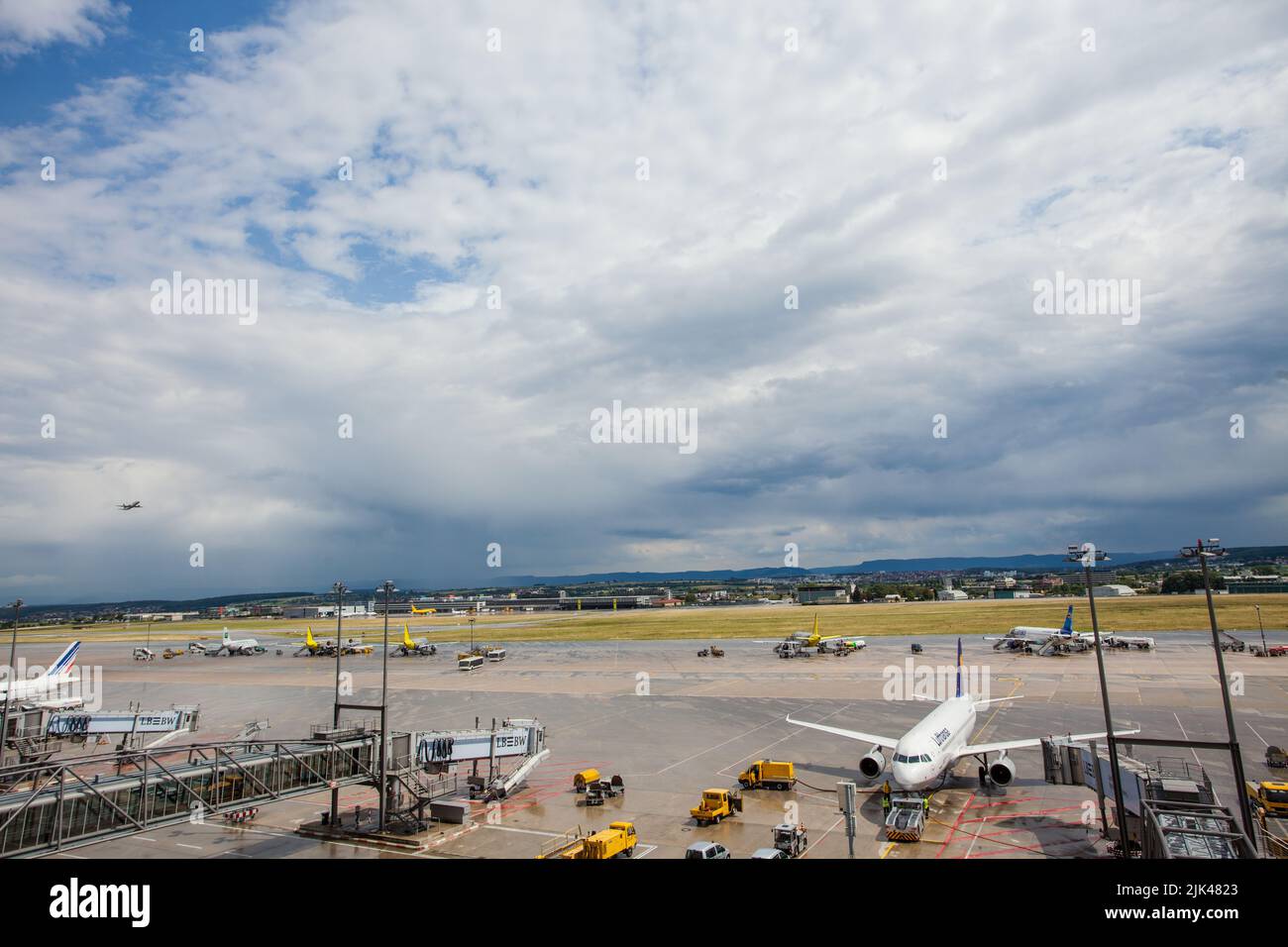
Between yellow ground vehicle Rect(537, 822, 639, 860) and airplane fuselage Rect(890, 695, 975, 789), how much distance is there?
1453 centimetres

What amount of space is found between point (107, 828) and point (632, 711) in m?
46.9

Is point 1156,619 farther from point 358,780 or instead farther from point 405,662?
point 358,780

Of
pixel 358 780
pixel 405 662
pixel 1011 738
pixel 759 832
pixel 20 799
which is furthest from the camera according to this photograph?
pixel 405 662

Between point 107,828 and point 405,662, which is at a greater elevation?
point 107,828

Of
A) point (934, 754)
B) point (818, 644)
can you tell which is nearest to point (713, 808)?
point (934, 754)

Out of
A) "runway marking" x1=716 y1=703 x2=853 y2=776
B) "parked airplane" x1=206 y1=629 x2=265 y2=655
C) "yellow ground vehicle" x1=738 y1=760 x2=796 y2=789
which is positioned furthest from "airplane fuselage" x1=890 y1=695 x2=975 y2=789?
"parked airplane" x1=206 y1=629 x2=265 y2=655

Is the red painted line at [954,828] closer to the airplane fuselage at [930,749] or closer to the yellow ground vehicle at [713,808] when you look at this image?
the airplane fuselage at [930,749]

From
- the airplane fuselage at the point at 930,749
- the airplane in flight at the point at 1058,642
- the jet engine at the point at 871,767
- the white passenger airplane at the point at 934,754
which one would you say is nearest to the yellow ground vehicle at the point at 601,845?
the jet engine at the point at 871,767

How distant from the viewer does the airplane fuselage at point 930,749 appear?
37.5m

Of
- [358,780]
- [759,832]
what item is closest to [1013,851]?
[759,832]

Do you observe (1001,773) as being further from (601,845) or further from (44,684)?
(44,684)

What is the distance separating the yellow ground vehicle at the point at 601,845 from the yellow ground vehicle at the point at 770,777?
415 inches

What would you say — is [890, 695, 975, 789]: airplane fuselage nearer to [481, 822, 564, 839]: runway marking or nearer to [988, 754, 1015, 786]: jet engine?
[988, 754, 1015, 786]: jet engine
